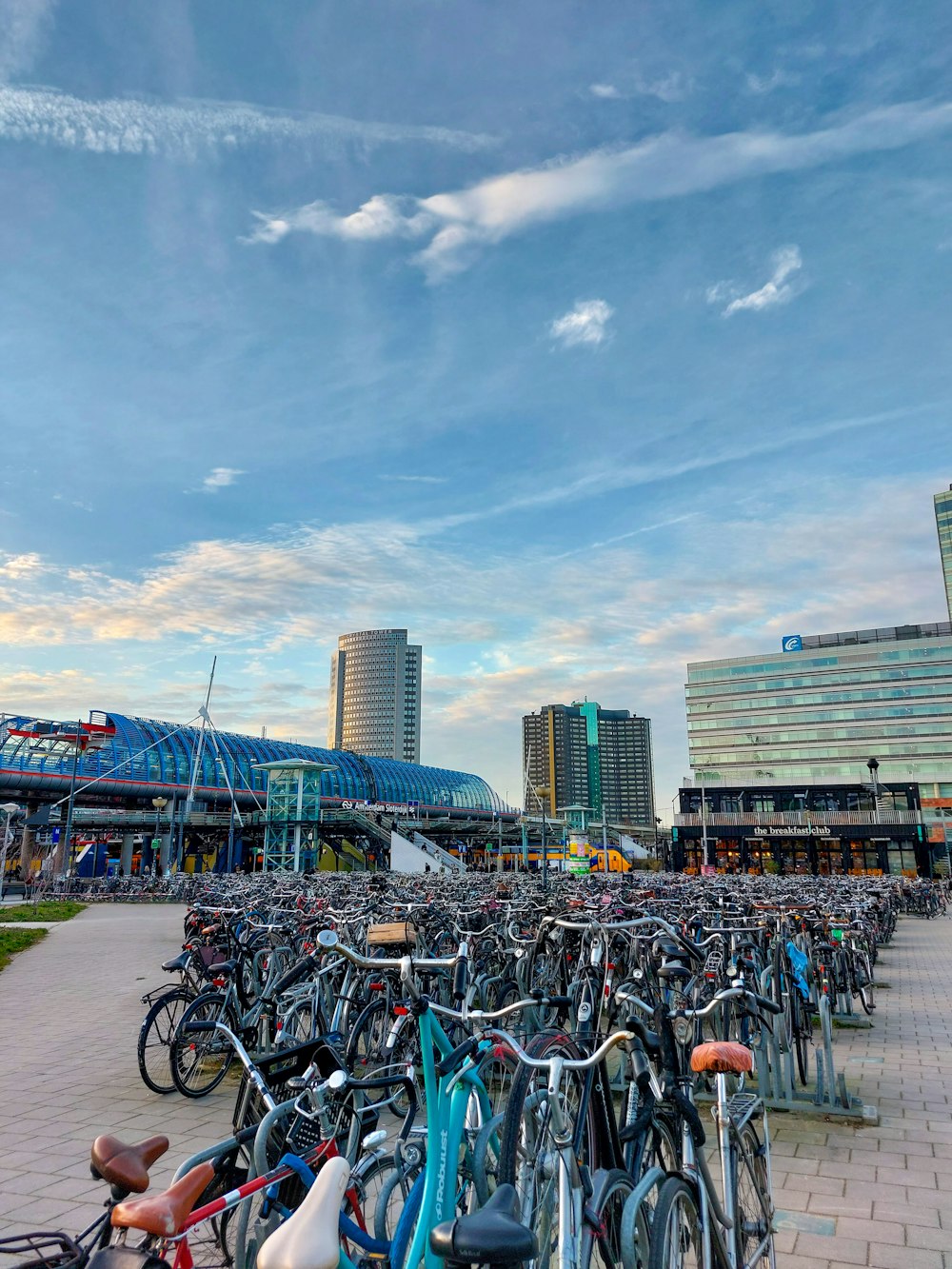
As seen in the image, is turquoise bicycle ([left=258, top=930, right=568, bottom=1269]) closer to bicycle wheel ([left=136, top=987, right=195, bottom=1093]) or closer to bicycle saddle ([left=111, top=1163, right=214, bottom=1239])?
bicycle saddle ([left=111, top=1163, right=214, bottom=1239])

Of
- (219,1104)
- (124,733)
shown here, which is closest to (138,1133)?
(219,1104)

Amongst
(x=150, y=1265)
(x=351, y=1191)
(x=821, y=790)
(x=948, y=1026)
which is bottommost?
(x=948, y=1026)

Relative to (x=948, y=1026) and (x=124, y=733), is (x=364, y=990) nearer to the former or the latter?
(x=948, y=1026)

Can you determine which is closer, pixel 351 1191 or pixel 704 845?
pixel 351 1191

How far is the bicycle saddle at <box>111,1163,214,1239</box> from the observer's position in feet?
6.82

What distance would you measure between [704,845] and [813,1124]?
5467cm

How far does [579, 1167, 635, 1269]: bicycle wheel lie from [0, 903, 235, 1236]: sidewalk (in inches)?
115

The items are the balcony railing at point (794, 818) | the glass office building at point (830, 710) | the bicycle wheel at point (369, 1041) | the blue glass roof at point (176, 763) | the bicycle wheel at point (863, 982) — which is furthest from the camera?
the glass office building at point (830, 710)

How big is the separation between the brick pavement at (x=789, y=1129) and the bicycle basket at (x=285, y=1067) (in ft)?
4.88

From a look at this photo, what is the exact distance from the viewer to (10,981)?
40.1 ft

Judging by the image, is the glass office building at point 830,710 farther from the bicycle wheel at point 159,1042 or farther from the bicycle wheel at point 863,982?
the bicycle wheel at point 159,1042

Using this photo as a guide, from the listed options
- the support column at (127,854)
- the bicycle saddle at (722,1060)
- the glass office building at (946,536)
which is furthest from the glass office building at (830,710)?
the bicycle saddle at (722,1060)

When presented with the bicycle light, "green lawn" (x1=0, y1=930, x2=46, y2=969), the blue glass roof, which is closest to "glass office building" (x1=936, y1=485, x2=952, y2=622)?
the blue glass roof

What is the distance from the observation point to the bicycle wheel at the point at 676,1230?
2.56 m
